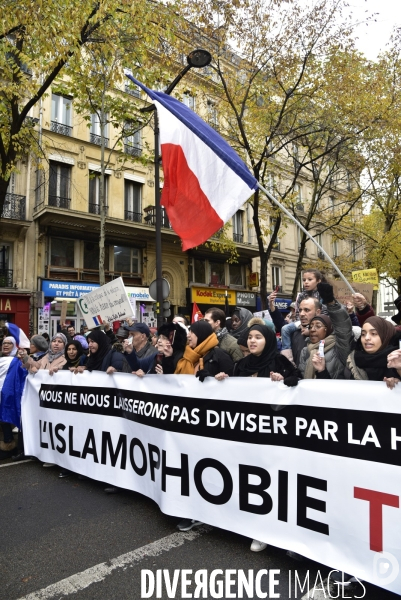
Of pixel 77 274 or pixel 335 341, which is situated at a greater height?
pixel 77 274

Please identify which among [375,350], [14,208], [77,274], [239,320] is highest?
[14,208]

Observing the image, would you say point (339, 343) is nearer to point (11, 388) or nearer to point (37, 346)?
point (11, 388)

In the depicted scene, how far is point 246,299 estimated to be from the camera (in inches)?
1058

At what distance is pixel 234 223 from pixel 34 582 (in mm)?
25339

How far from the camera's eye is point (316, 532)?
2.90 metres

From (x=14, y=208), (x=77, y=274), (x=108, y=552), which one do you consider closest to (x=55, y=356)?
(x=108, y=552)

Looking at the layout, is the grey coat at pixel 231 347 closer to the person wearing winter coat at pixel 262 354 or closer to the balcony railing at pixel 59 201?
the person wearing winter coat at pixel 262 354

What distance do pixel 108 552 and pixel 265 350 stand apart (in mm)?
1935

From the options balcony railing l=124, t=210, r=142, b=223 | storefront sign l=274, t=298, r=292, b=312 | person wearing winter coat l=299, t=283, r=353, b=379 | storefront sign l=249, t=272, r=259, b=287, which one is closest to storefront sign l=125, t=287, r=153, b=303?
balcony railing l=124, t=210, r=142, b=223

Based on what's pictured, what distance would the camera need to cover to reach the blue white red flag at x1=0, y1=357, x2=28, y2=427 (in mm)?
5926

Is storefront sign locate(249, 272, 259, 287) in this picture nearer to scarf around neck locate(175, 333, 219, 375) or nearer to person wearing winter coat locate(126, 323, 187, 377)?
person wearing winter coat locate(126, 323, 187, 377)

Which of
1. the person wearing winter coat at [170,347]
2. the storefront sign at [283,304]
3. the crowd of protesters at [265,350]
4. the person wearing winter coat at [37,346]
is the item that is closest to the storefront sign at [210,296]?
the storefront sign at [283,304]

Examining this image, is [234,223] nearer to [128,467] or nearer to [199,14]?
[199,14]

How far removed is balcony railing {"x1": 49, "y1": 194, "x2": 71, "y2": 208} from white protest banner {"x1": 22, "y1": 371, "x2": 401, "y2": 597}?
677 inches
